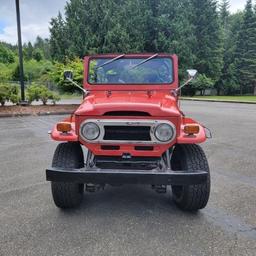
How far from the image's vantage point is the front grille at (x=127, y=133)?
313 centimetres

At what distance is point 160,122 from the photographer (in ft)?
10.1

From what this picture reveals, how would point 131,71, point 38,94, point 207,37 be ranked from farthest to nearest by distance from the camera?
1. point 207,37
2. point 38,94
3. point 131,71

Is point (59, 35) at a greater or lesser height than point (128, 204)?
greater

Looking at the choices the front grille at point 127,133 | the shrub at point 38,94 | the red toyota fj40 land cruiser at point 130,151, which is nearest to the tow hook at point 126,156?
the red toyota fj40 land cruiser at point 130,151

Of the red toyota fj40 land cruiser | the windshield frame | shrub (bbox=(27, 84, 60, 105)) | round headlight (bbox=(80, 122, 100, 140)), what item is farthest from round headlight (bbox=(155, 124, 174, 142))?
shrub (bbox=(27, 84, 60, 105))

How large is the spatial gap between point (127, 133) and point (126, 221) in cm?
101

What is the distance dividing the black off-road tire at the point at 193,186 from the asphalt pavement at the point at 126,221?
0.46 ft

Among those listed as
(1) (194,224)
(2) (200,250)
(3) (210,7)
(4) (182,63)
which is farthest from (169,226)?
(3) (210,7)

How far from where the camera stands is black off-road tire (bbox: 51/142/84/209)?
3.36 meters

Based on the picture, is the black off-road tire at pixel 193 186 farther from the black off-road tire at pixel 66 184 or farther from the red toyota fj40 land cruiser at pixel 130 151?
the black off-road tire at pixel 66 184

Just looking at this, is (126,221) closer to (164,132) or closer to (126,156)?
(126,156)

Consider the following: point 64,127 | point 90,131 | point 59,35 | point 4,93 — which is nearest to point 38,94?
point 4,93

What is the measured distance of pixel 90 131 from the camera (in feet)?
10.3

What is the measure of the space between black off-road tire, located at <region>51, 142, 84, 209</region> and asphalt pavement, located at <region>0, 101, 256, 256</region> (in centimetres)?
15
